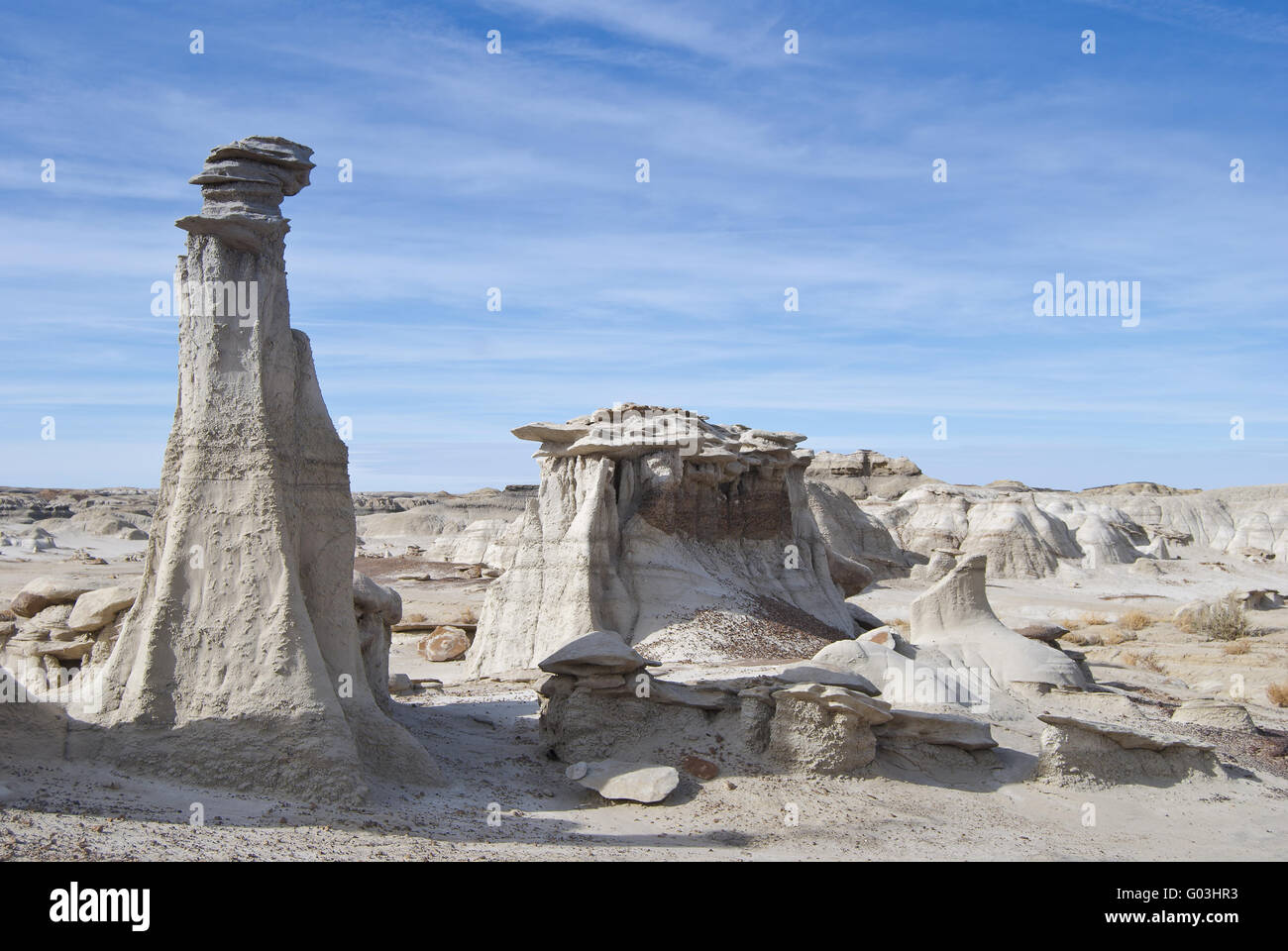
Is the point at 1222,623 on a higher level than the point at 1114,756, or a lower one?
lower

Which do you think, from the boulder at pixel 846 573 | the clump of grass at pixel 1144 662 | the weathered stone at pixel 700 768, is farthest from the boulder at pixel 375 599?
the clump of grass at pixel 1144 662

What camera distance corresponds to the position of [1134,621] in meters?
25.0

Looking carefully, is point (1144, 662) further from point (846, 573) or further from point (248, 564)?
point (248, 564)

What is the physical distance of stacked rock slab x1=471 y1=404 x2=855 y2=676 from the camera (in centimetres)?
1570

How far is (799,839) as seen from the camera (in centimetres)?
804

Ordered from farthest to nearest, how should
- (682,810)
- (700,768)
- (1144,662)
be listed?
1. (1144,662)
2. (700,768)
3. (682,810)

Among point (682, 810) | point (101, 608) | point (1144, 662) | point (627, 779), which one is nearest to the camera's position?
point (682, 810)

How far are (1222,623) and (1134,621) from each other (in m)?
2.82

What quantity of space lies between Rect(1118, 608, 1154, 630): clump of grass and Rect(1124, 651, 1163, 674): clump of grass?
16.2 feet

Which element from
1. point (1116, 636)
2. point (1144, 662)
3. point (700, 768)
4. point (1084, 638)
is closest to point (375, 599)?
point (700, 768)

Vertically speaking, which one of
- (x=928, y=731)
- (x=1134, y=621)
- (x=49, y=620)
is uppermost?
(x=49, y=620)

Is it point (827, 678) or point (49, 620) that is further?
point (49, 620)

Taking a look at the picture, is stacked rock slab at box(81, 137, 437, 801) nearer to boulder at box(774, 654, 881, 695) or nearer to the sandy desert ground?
the sandy desert ground

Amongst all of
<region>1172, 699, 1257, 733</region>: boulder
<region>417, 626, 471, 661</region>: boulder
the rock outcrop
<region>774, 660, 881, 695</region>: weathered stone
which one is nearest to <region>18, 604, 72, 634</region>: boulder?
<region>774, 660, 881, 695</region>: weathered stone
